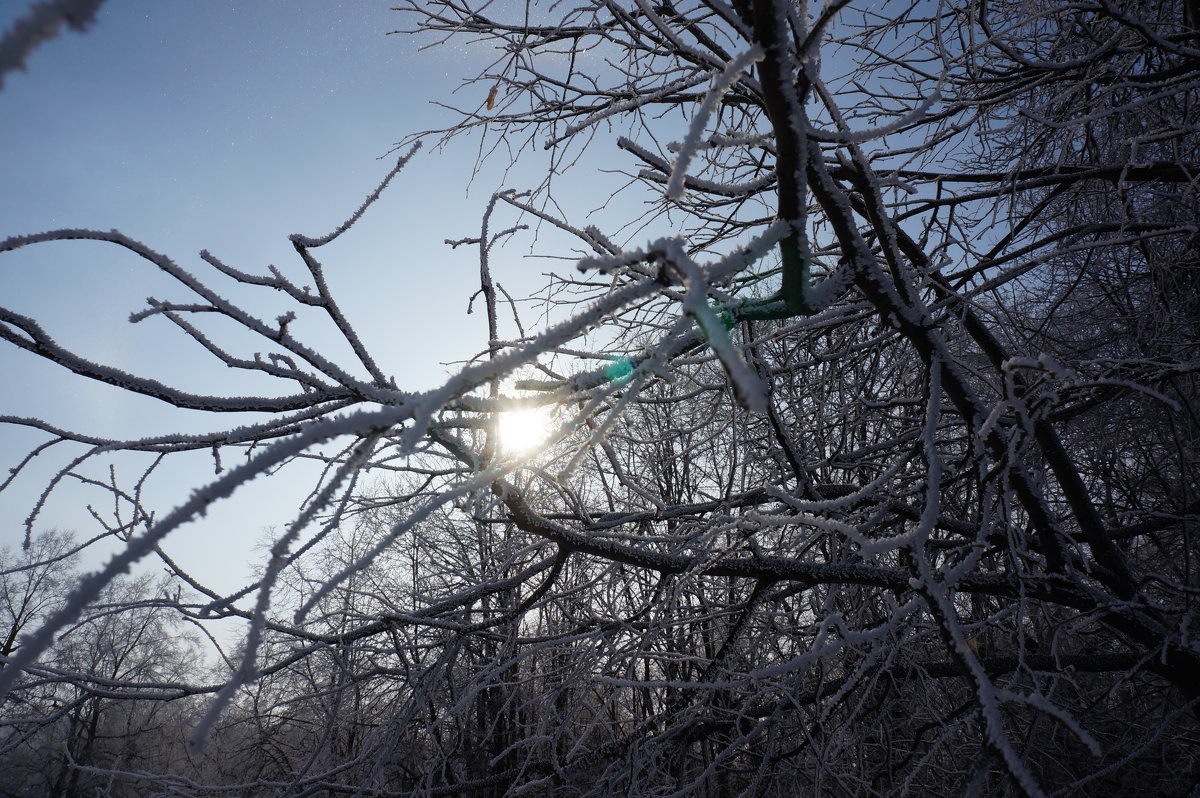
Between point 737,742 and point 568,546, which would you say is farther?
point 737,742

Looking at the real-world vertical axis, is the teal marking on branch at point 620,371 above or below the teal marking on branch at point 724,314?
below

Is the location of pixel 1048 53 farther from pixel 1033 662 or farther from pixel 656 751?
pixel 656 751

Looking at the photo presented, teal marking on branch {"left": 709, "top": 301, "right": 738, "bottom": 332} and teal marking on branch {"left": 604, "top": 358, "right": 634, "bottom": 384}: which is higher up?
teal marking on branch {"left": 709, "top": 301, "right": 738, "bottom": 332}

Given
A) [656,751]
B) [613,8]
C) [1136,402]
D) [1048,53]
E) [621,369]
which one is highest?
[1048,53]

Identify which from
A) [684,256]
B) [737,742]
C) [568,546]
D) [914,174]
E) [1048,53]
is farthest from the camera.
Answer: [1048,53]

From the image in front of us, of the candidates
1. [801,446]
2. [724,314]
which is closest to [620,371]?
[724,314]

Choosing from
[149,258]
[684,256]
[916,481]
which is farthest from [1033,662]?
[149,258]

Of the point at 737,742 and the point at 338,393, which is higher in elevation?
the point at 338,393

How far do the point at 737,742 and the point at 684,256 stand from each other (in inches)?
81.6

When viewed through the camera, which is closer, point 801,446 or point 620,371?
point 620,371

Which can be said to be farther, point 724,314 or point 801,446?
point 801,446

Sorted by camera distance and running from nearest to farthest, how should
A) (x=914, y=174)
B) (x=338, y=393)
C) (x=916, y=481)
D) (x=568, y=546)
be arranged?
(x=338, y=393), (x=568, y=546), (x=914, y=174), (x=916, y=481)

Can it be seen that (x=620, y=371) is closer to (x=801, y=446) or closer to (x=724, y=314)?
(x=724, y=314)

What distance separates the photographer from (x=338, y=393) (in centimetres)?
113
